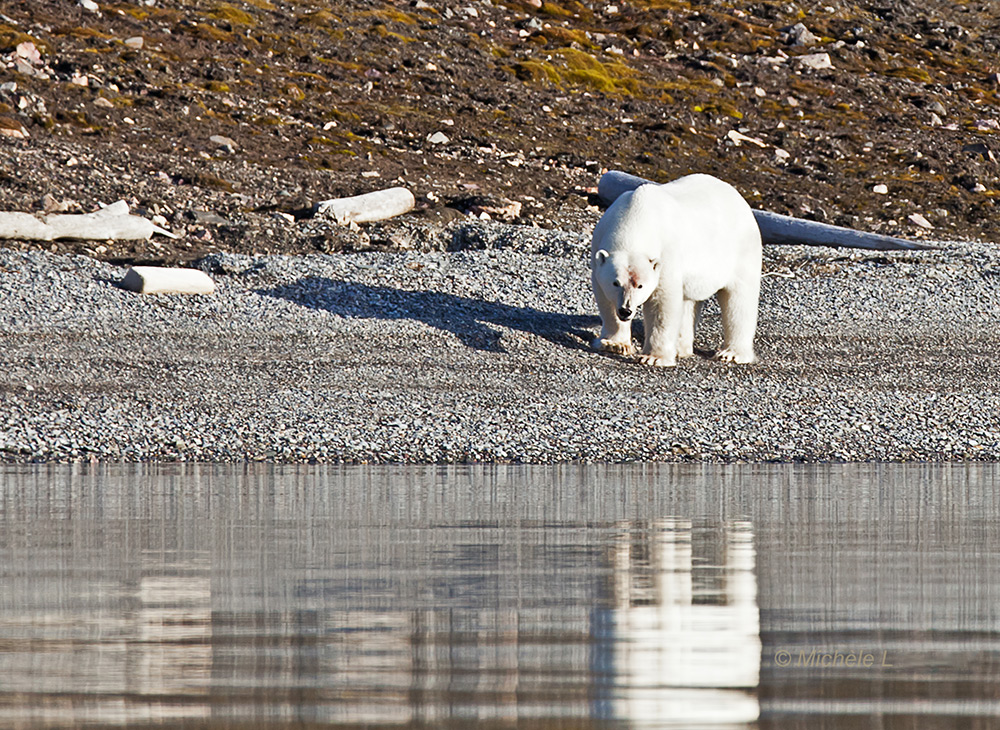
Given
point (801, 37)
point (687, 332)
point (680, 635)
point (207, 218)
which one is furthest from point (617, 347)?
point (801, 37)

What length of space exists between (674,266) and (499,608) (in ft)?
41.5

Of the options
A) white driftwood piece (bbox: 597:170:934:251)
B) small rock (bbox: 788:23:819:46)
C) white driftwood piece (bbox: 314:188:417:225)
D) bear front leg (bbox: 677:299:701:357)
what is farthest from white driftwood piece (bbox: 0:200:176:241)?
small rock (bbox: 788:23:819:46)

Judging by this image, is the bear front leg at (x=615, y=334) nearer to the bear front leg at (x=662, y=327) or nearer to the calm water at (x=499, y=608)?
the bear front leg at (x=662, y=327)

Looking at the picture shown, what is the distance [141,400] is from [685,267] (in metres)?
6.27

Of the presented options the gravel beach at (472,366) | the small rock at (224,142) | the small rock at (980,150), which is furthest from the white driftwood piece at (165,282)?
the small rock at (980,150)

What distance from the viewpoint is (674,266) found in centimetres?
1753

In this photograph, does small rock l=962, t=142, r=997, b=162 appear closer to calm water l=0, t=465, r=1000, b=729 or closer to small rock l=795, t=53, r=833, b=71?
small rock l=795, t=53, r=833, b=71

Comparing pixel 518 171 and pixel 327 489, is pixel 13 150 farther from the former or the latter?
pixel 327 489

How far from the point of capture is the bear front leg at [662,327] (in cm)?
1772

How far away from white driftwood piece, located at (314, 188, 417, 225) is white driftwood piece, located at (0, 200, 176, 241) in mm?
3228

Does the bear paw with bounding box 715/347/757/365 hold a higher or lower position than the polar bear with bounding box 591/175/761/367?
lower

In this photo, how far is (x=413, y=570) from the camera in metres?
6.17

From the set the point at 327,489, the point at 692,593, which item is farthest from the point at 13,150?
the point at 692,593

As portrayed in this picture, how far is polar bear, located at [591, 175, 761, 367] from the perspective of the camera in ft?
56.1
